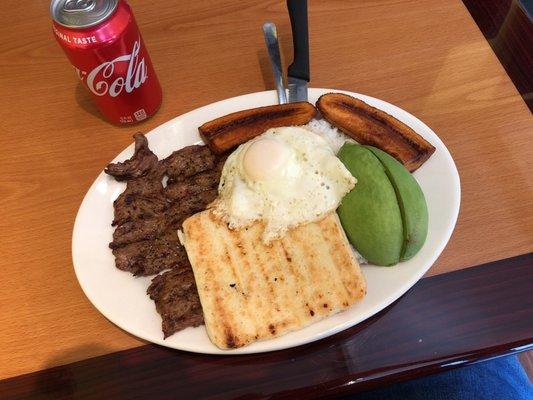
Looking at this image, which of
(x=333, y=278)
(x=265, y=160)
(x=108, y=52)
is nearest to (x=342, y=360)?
(x=333, y=278)

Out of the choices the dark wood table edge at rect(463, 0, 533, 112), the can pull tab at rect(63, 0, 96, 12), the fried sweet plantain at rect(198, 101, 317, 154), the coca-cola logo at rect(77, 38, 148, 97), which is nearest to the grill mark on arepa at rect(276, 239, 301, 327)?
the fried sweet plantain at rect(198, 101, 317, 154)

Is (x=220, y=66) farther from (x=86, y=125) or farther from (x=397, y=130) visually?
(x=397, y=130)

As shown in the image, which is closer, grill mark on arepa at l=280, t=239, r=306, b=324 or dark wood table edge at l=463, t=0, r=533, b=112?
grill mark on arepa at l=280, t=239, r=306, b=324

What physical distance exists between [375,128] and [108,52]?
2.97ft

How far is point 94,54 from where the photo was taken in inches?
56.1

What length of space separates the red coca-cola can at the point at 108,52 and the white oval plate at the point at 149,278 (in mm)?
195

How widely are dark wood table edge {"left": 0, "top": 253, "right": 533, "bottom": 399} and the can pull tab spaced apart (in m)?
1.06

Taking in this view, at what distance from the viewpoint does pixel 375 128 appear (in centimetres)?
150

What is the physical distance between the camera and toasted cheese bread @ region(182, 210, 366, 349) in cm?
125

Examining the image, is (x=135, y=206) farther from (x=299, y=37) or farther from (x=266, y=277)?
(x=299, y=37)

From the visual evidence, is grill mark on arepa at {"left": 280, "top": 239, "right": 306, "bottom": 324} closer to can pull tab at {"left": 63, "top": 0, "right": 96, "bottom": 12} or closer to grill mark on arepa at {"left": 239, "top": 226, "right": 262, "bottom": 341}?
grill mark on arepa at {"left": 239, "top": 226, "right": 262, "bottom": 341}

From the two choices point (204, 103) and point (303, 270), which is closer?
point (303, 270)

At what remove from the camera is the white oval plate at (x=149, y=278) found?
1.25m

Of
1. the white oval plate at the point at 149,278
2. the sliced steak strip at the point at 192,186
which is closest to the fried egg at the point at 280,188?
the sliced steak strip at the point at 192,186
